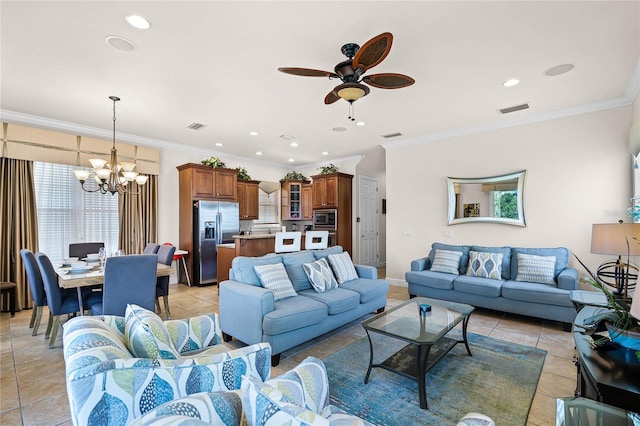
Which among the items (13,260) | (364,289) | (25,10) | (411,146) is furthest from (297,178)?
(25,10)

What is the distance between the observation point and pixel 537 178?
4.46m

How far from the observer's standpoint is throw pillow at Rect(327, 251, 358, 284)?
394cm

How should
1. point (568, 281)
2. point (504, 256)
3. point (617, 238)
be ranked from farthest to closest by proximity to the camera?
point (504, 256) → point (568, 281) → point (617, 238)

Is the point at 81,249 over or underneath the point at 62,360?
over

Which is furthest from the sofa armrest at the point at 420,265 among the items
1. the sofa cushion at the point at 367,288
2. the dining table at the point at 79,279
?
the dining table at the point at 79,279

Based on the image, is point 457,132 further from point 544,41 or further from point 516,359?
point 516,359

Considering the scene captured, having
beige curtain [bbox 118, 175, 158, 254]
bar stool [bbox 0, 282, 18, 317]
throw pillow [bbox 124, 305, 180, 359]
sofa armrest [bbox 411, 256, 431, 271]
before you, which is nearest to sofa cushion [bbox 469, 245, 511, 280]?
sofa armrest [bbox 411, 256, 431, 271]

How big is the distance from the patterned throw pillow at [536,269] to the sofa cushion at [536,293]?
88mm

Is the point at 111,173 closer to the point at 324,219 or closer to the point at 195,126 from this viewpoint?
the point at 195,126

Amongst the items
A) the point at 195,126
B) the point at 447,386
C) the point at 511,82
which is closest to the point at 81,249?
the point at 195,126

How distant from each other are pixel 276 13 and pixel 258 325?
8.52 ft

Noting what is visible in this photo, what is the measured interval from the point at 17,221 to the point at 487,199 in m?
7.24

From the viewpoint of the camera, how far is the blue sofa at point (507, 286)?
11.6ft

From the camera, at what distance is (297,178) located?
8102 millimetres
